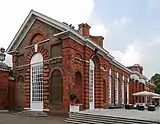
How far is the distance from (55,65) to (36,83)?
4002 millimetres

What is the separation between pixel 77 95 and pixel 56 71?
3.18 meters

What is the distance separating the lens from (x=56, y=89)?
26031 millimetres

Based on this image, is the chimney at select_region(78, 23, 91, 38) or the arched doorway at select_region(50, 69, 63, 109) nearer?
the arched doorway at select_region(50, 69, 63, 109)

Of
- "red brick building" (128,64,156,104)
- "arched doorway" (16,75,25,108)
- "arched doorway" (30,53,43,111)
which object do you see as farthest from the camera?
"red brick building" (128,64,156,104)

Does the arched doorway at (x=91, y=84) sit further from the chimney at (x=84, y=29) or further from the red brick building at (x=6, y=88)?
the red brick building at (x=6, y=88)

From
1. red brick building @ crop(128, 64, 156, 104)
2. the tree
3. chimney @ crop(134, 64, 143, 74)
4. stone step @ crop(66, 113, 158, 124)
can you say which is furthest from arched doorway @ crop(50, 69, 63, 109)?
the tree

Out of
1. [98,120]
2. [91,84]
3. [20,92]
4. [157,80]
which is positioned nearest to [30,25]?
[20,92]

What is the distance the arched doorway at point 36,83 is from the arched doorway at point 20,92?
2.17 metres

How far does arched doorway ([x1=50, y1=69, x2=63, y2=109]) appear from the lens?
25453 mm

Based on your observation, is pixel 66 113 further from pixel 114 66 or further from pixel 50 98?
pixel 114 66

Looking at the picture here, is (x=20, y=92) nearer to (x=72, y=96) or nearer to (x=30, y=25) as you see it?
(x=30, y=25)

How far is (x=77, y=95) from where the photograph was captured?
2631 cm

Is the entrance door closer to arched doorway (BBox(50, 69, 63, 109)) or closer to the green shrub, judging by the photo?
arched doorway (BBox(50, 69, 63, 109))

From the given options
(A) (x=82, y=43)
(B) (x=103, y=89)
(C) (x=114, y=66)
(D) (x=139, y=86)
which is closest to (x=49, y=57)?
(A) (x=82, y=43)
